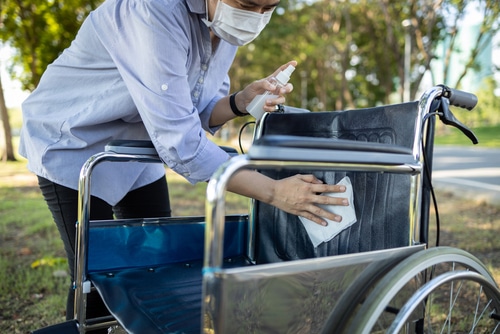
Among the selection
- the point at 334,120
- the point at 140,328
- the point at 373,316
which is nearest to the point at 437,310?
the point at 334,120

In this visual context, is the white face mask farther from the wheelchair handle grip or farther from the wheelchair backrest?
the wheelchair handle grip

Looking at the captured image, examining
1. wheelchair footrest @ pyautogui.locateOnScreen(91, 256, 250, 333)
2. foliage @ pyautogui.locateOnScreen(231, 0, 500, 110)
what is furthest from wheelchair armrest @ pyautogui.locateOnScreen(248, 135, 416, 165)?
foliage @ pyautogui.locateOnScreen(231, 0, 500, 110)

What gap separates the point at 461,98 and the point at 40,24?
37.5 ft

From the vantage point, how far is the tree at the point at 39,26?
1044 centimetres

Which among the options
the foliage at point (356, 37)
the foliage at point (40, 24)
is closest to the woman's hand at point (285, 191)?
the foliage at point (356, 37)

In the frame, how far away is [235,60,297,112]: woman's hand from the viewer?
156 cm

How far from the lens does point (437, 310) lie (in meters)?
2.31

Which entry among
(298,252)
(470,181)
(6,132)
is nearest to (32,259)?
(298,252)

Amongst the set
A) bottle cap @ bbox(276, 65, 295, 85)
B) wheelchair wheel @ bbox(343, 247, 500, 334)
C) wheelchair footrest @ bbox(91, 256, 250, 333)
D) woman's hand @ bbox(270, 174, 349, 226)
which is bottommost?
Result: wheelchair footrest @ bbox(91, 256, 250, 333)

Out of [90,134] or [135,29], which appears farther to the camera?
[90,134]

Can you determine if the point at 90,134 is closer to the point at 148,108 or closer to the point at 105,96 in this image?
the point at 105,96

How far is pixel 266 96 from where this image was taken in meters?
1.66

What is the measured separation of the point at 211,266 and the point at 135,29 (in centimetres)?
72

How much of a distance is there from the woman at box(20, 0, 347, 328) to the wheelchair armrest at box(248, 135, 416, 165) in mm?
209
